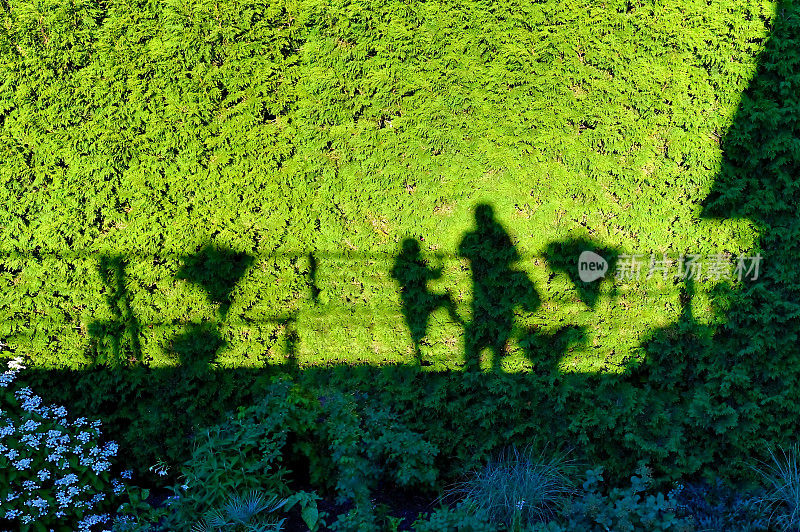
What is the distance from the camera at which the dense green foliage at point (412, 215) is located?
11.5ft

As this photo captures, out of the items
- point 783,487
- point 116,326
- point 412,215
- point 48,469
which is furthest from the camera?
point 116,326

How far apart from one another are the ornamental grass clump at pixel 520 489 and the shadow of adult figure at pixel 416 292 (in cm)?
92

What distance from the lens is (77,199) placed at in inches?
155

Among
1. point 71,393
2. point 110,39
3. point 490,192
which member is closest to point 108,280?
point 71,393

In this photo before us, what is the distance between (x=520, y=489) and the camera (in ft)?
11.5

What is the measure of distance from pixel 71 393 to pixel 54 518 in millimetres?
891

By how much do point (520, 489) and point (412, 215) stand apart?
70.8 inches

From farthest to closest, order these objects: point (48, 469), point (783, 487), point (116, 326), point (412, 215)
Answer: point (116, 326)
point (412, 215)
point (48, 469)
point (783, 487)

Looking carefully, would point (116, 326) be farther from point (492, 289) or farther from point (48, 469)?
point (492, 289)

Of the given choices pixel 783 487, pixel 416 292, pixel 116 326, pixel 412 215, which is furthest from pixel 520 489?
pixel 116 326

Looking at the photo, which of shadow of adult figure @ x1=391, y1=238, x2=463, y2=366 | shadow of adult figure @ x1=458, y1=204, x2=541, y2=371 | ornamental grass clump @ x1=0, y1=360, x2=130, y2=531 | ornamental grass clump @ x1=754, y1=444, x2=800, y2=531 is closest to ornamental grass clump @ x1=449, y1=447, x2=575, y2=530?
shadow of adult figure @ x1=458, y1=204, x2=541, y2=371

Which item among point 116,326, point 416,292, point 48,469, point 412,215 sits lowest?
point 48,469

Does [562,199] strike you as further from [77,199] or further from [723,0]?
[77,199]

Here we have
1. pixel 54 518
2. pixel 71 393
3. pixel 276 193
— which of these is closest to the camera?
pixel 54 518
